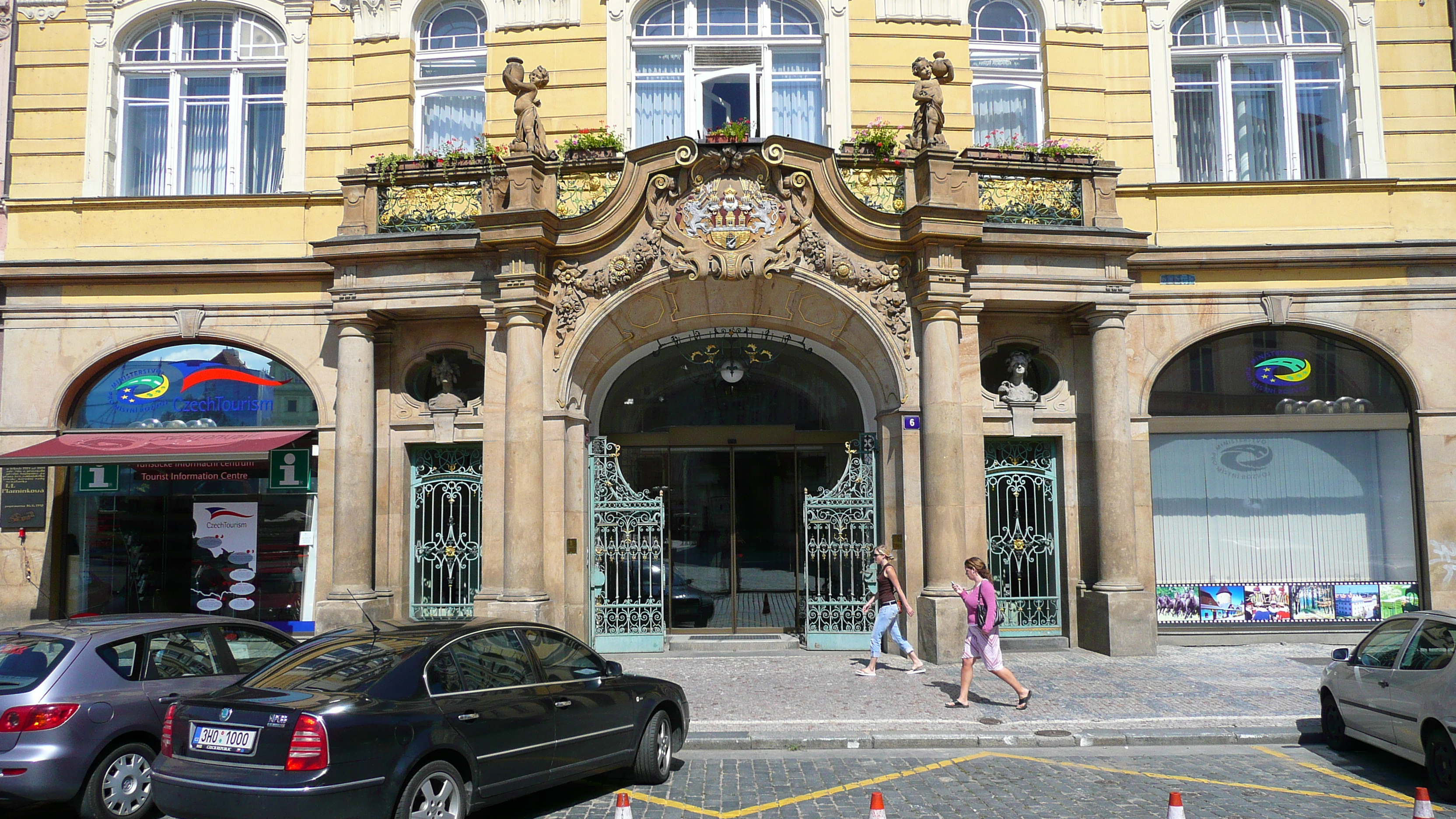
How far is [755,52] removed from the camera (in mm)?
15875

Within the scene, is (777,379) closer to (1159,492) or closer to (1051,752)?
(1159,492)

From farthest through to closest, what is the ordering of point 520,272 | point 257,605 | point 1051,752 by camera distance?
point 257,605, point 520,272, point 1051,752

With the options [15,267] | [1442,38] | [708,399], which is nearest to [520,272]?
[708,399]

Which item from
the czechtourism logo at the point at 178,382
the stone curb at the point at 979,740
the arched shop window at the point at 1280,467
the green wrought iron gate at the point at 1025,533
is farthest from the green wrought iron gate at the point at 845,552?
the czechtourism logo at the point at 178,382

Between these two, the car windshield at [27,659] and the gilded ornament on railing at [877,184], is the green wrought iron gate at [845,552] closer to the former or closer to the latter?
the gilded ornament on railing at [877,184]

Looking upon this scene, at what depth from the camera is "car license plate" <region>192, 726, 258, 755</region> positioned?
569cm

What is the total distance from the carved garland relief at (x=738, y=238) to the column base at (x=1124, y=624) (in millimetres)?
4248

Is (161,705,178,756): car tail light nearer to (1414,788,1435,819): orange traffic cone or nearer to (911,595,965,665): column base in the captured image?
(1414,788,1435,819): orange traffic cone

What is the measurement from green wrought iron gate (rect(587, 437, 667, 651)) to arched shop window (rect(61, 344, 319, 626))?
4.25m

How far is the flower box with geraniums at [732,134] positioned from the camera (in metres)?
13.8

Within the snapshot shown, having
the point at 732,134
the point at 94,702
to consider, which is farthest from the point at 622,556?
the point at 94,702

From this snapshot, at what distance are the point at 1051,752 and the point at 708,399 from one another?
26.7 feet

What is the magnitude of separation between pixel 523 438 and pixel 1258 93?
12.6m

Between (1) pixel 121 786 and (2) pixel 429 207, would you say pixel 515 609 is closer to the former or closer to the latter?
(2) pixel 429 207
